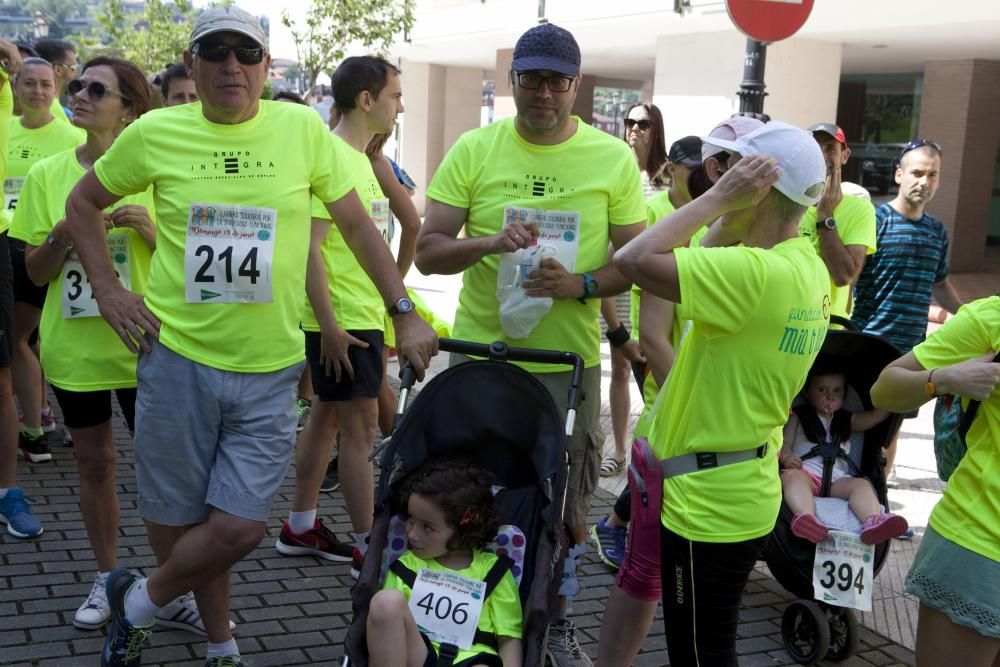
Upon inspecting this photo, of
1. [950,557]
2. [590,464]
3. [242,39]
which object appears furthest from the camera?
[590,464]

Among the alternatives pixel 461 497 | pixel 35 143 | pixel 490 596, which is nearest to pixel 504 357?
pixel 461 497

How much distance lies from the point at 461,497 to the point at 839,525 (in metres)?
1.76

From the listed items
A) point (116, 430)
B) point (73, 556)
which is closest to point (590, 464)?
point (73, 556)

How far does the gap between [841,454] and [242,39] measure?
2921 millimetres

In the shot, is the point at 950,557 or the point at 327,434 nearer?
the point at 950,557

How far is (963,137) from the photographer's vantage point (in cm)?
1631

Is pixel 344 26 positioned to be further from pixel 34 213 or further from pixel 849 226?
pixel 34 213

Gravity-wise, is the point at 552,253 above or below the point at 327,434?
above

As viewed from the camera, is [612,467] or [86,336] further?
[612,467]

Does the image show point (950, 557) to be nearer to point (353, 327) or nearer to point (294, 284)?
point (294, 284)

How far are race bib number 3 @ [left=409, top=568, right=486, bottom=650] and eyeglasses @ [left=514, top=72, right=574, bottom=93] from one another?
5.51 ft

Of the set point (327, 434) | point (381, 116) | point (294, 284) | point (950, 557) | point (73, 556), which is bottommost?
point (73, 556)

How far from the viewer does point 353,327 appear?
498 cm

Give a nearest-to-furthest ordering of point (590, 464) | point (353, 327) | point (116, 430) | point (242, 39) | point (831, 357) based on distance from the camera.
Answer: point (242, 39), point (590, 464), point (831, 357), point (353, 327), point (116, 430)
